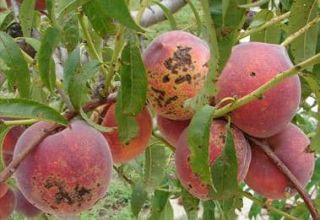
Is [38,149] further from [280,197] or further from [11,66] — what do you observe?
[280,197]

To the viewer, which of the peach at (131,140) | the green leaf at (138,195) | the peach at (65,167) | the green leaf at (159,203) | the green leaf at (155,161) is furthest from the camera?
the green leaf at (159,203)

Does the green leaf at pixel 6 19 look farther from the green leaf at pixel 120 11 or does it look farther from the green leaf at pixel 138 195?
the green leaf at pixel 120 11

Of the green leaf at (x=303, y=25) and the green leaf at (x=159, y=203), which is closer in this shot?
the green leaf at (x=303, y=25)

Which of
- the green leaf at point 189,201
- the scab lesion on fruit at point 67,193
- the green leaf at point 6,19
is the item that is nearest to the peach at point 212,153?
the scab lesion on fruit at point 67,193

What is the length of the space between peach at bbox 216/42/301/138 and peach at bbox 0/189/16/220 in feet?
1.53

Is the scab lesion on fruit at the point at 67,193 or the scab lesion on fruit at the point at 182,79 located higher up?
the scab lesion on fruit at the point at 182,79

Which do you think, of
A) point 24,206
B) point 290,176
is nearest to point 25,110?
point 290,176

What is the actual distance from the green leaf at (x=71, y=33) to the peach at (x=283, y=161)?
1.02ft

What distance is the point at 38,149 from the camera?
2.83 feet

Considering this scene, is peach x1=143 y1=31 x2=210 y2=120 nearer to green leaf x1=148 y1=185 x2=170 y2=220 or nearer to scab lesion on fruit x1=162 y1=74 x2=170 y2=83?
scab lesion on fruit x1=162 y1=74 x2=170 y2=83

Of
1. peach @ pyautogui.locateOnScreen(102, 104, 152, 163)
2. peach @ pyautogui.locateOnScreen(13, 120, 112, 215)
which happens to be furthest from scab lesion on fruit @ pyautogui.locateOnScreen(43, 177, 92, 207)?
peach @ pyautogui.locateOnScreen(102, 104, 152, 163)

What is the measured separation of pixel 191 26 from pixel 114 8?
1.48 feet

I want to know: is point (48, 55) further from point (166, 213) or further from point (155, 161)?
point (166, 213)

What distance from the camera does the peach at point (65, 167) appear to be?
856 mm
